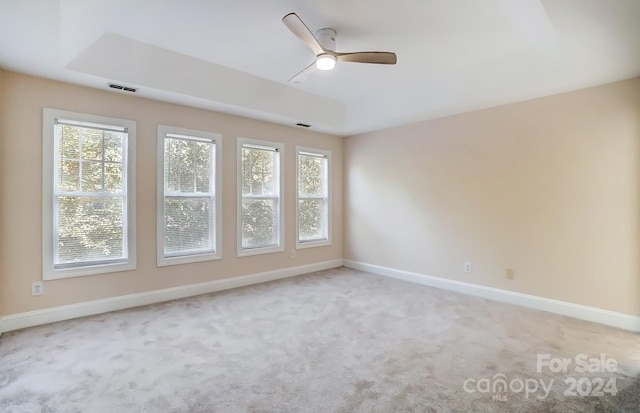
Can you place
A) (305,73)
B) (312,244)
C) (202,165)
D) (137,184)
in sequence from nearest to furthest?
(305,73) → (137,184) → (202,165) → (312,244)

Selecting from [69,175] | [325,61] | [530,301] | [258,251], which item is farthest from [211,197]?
[530,301]

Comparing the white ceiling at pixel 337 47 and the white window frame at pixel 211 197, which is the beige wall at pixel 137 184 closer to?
the white window frame at pixel 211 197

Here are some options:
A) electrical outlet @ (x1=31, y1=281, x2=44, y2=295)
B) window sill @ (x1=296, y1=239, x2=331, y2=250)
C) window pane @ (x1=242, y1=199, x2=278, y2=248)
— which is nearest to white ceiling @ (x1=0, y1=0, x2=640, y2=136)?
window pane @ (x1=242, y1=199, x2=278, y2=248)

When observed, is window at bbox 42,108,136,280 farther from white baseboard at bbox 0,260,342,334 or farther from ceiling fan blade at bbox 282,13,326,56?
ceiling fan blade at bbox 282,13,326,56

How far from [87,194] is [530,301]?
515 cm

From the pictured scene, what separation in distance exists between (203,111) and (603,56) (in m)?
4.26

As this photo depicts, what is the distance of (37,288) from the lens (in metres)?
3.21

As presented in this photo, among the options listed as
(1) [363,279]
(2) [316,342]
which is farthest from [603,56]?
(1) [363,279]

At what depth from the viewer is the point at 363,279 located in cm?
513

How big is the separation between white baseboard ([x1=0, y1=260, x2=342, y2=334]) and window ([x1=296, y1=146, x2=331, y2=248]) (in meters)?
0.69

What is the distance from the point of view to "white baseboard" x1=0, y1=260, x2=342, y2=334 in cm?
313

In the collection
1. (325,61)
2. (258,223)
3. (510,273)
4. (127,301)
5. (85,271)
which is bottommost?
(127,301)

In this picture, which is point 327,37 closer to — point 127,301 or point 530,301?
point 127,301

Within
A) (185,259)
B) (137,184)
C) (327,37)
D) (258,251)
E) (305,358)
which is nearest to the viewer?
(305,358)
